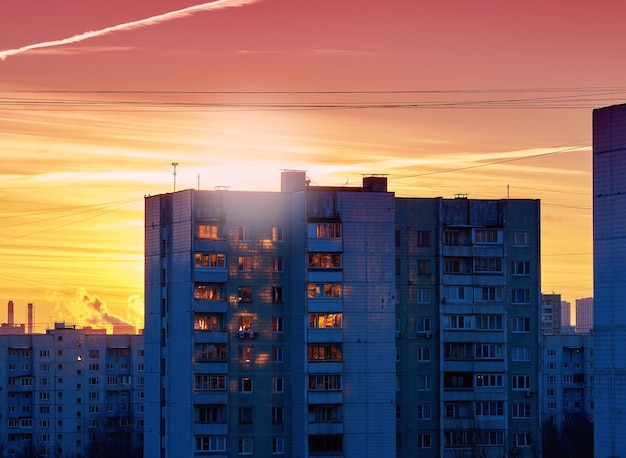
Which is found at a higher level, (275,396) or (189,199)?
(189,199)

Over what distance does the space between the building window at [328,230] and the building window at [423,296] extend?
927 cm

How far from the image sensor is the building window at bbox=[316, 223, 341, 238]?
126 metres

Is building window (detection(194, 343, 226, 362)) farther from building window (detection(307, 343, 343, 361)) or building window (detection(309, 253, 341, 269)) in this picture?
building window (detection(309, 253, 341, 269))

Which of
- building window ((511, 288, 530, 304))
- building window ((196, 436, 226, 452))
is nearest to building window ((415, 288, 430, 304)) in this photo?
building window ((511, 288, 530, 304))

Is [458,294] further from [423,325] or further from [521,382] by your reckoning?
[521,382]

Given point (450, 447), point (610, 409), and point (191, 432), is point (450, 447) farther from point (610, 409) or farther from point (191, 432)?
point (610, 409)

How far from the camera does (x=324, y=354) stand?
126312 mm

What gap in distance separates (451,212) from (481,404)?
1508 centimetres

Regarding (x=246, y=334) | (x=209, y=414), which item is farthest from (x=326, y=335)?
(x=209, y=414)

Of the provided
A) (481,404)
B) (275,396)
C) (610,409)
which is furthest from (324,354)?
(610,409)

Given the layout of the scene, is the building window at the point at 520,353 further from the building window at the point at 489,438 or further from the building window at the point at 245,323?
the building window at the point at 245,323

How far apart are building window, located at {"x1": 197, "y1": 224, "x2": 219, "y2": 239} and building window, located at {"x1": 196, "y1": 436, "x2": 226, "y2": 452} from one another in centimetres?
1499

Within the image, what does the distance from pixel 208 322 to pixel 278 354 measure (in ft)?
19.6

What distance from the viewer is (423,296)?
131125mm
